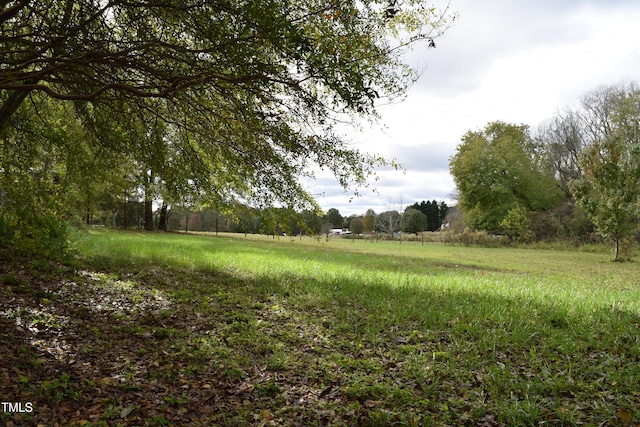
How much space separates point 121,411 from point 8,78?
404 centimetres

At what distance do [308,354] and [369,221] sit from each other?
49814mm

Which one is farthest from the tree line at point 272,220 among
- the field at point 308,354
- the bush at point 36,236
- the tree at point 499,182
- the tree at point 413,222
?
the tree at point 499,182

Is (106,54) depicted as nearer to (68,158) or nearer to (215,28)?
(215,28)

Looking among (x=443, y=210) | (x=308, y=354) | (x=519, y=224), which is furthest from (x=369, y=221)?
(x=308, y=354)

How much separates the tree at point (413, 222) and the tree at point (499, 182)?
60.6 ft

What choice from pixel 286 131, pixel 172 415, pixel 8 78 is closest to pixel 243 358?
pixel 172 415

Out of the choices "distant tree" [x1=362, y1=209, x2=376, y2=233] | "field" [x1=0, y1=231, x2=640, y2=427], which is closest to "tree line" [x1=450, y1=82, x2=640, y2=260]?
"distant tree" [x1=362, y1=209, x2=376, y2=233]

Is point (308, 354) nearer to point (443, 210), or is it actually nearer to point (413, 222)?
point (413, 222)

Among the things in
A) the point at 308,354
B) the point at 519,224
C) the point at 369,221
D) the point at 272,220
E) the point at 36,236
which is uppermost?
the point at 369,221

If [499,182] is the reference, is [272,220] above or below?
below

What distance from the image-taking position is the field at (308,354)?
3.40m

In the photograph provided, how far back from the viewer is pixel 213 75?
4.83 metres

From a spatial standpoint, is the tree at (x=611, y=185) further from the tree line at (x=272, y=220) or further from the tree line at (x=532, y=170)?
the tree line at (x=272, y=220)

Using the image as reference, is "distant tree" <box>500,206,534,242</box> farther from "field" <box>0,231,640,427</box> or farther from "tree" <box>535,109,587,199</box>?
"field" <box>0,231,640,427</box>
